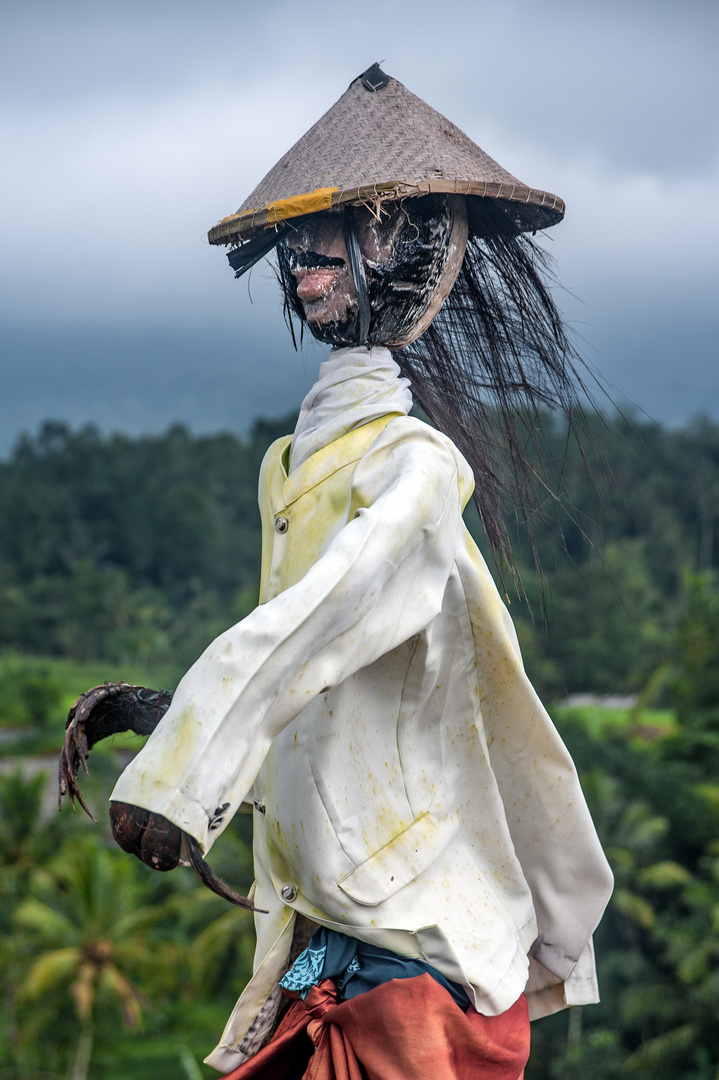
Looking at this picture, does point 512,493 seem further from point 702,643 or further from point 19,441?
point 19,441

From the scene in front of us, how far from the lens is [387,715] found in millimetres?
2029

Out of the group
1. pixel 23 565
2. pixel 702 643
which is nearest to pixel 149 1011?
pixel 702 643

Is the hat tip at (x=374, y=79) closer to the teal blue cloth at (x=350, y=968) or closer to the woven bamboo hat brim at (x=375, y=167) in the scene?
the woven bamboo hat brim at (x=375, y=167)

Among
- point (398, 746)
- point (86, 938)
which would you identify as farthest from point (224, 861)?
point (398, 746)

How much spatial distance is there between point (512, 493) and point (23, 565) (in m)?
52.0

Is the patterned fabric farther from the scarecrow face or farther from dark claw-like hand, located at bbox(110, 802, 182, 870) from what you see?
the scarecrow face

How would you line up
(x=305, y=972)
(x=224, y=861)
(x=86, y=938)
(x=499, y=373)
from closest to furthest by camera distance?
(x=305, y=972)
(x=499, y=373)
(x=86, y=938)
(x=224, y=861)

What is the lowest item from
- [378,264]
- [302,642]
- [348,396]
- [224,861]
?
[224,861]

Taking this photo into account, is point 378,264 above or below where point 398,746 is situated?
above

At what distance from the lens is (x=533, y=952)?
7.57 feet

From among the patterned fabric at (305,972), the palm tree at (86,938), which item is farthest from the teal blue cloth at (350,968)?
the palm tree at (86,938)

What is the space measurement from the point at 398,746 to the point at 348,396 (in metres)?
0.61

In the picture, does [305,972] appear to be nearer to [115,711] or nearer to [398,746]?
[398,746]

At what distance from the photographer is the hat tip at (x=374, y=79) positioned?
2207 mm
